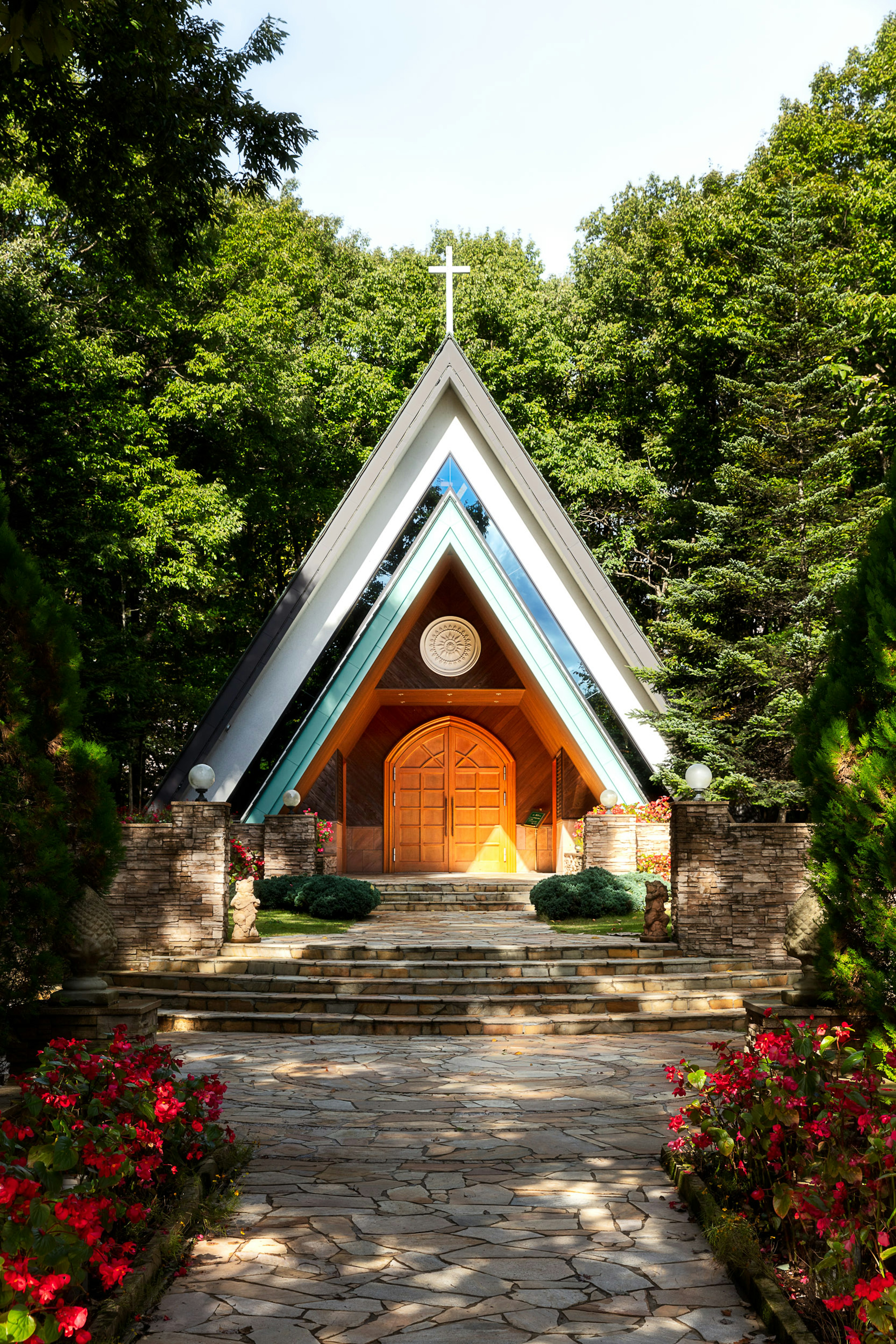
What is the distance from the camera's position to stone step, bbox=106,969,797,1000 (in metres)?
9.98

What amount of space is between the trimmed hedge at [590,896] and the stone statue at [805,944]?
650 centimetres

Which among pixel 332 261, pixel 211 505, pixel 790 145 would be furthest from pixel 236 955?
pixel 332 261

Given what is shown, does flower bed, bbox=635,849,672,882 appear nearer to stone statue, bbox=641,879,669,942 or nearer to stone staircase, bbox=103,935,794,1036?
stone statue, bbox=641,879,669,942

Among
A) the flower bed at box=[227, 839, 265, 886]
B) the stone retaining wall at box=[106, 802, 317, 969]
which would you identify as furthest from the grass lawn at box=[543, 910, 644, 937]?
the stone retaining wall at box=[106, 802, 317, 969]

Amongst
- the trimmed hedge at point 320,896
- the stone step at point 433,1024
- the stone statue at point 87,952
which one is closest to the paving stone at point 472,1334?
the stone statue at point 87,952

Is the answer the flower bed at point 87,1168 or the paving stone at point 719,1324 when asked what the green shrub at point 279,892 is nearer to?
the flower bed at point 87,1168

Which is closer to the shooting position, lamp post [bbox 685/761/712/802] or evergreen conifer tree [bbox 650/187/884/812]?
lamp post [bbox 685/761/712/802]

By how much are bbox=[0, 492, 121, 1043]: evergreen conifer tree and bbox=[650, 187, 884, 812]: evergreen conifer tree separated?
10.1 metres

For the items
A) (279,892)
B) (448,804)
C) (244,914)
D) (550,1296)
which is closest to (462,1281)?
(550,1296)

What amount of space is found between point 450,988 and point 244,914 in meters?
2.51

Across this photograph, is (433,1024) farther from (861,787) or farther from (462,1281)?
(462,1281)

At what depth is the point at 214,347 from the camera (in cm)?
2288

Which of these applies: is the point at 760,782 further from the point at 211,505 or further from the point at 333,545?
the point at 211,505

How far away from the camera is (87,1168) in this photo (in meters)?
3.86
